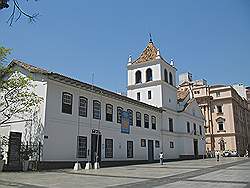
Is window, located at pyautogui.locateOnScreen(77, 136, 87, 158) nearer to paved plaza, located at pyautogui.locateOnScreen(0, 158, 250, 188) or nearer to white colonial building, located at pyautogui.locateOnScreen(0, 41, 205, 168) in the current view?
white colonial building, located at pyautogui.locateOnScreen(0, 41, 205, 168)

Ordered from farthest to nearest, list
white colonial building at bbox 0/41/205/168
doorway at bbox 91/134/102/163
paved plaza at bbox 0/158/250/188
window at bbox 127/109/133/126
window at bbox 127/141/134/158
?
window at bbox 127/109/133/126 < window at bbox 127/141/134/158 < doorway at bbox 91/134/102/163 < white colonial building at bbox 0/41/205/168 < paved plaza at bbox 0/158/250/188

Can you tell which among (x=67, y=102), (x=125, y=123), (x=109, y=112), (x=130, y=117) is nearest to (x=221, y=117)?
(x=130, y=117)

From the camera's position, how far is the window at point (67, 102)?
84.0 ft

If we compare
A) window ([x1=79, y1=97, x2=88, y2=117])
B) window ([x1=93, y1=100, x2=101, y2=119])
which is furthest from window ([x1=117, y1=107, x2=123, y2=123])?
window ([x1=79, y1=97, x2=88, y2=117])

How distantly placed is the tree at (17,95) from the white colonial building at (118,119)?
743mm

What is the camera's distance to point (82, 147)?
27.0 meters

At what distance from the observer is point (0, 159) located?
68.0ft

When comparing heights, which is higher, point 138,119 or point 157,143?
point 138,119

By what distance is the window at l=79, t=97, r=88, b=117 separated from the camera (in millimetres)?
27391

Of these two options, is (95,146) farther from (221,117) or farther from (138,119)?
(221,117)

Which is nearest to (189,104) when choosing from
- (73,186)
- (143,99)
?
(143,99)

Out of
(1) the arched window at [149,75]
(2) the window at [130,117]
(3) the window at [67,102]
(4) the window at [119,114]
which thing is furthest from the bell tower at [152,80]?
(3) the window at [67,102]

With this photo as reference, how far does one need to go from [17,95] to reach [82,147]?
7474 millimetres

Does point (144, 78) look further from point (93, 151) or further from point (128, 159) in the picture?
point (93, 151)
